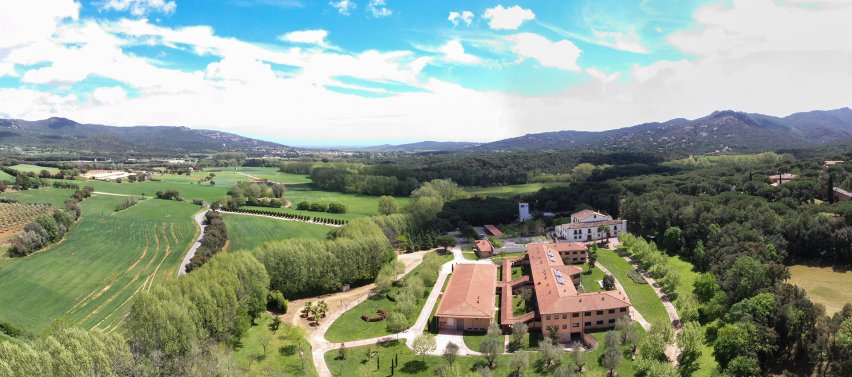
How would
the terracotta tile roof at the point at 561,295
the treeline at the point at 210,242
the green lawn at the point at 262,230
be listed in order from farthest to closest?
the green lawn at the point at 262,230 < the treeline at the point at 210,242 < the terracotta tile roof at the point at 561,295

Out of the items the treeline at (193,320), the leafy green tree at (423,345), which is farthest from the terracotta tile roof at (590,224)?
the treeline at (193,320)

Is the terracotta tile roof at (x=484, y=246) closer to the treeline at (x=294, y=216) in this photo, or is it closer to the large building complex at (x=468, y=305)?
the large building complex at (x=468, y=305)

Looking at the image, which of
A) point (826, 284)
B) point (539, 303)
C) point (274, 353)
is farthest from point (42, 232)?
point (826, 284)

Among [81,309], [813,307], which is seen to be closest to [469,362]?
[813,307]

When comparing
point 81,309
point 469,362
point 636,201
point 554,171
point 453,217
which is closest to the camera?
point 469,362

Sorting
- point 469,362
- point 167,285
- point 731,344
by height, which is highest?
point 167,285

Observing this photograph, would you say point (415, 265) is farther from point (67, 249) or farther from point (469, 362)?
point (67, 249)

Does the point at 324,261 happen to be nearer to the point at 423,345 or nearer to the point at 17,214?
the point at 423,345
